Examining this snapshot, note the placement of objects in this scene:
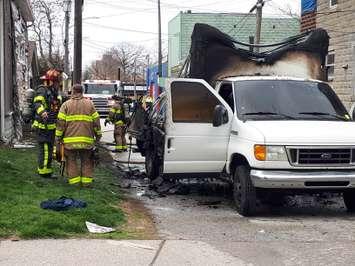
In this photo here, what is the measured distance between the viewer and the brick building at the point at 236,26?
142ft

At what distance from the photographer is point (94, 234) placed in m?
6.87

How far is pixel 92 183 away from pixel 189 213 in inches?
82.5

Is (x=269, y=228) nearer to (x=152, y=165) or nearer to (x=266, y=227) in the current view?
(x=266, y=227)

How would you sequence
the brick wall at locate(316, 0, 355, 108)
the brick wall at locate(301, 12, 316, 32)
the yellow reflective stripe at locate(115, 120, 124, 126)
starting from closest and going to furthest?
1. the yellow reflective stripe at locate(115, 120, 124, 126)
2. the brick wall at locate(316, 0, 355, 108)
3. the brick wall at locate(301, 12, 316, 32)

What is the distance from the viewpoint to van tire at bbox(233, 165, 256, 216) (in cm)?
827

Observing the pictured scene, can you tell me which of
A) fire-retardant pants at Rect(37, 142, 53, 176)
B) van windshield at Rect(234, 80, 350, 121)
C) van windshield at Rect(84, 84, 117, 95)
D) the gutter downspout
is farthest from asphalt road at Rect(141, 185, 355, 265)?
van windshield at Rect(84, 84, 117, 95)

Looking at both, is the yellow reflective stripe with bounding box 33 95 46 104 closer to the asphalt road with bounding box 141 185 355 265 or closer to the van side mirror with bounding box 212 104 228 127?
the asphalt road with bounding box 141 185 355 265

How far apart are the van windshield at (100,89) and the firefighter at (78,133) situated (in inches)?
1333

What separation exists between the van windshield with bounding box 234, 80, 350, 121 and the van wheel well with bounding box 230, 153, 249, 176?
1.83 ft

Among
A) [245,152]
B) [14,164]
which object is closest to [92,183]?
[14,164]

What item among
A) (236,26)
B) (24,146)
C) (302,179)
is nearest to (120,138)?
(24,146)

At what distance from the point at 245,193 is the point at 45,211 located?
261 centimetres

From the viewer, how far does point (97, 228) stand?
7086 mm

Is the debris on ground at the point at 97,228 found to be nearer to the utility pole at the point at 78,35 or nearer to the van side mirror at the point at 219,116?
the van side mirror at the point at 219,116
